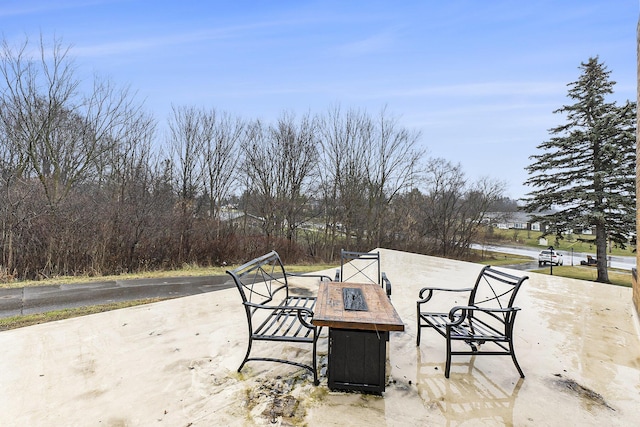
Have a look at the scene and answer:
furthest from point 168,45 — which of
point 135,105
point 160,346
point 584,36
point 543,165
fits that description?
point 543,165

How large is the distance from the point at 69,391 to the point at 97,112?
1067 centimetres

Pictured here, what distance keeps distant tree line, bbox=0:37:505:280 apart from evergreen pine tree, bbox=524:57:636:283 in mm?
4347

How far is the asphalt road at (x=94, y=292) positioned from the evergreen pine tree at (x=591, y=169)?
18.7 meters

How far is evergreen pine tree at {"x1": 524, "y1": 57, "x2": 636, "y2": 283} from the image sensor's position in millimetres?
14961

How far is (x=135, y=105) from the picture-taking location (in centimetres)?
1040

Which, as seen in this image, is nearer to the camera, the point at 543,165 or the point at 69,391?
the point at 69,391

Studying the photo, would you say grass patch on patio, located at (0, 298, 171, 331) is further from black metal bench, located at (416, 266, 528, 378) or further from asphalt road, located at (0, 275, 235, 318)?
black metal bench, located at (416, 266, 528, 378)

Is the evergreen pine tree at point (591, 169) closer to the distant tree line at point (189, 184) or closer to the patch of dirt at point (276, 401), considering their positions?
the distant tree line at point (189, 184)

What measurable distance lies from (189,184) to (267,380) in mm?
12334

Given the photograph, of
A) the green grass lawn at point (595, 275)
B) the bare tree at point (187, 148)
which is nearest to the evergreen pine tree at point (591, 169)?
the green grass lawn at point (595, 275)

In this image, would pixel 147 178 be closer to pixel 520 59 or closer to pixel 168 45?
pixel 168 45

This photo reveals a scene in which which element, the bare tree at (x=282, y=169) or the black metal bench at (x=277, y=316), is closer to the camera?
the black metal bench at (x=277, y=316)

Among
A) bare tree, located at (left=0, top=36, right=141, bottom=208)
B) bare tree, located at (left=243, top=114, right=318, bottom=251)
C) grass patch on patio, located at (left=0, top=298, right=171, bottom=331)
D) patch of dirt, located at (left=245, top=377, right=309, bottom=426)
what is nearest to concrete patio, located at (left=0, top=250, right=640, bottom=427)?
patch of dirt, located at (left=245, top=377, right=309, bottom=426)

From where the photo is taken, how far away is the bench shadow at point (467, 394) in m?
1.94
